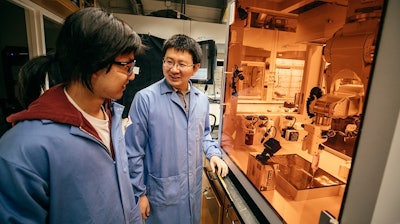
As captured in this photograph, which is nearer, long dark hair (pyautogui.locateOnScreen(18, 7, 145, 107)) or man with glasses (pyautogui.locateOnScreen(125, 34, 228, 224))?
long dark hair (pyautogui.locateOnScreen(18, 7, 145, 107))

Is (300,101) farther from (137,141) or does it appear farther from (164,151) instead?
(137,141)

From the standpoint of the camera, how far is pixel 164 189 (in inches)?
49.6

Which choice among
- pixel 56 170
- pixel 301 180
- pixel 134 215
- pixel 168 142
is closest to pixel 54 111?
pixel 56 170

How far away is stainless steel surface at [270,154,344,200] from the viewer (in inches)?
41.3

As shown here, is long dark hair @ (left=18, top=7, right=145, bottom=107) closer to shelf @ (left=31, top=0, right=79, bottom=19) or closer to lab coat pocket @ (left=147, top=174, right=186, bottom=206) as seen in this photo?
lab coat pocket @ (left=147, top=174, right=186, bottom=206)

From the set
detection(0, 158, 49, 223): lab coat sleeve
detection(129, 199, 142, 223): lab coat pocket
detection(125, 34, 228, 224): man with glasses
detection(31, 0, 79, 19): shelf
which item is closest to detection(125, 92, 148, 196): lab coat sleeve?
detection(125, 34, 228, 224): man with glasses

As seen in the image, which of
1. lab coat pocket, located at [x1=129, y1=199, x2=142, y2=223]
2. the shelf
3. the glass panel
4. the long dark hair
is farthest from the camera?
the shelf

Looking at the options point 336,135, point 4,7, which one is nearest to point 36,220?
point 336,135

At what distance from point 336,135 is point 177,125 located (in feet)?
2.77

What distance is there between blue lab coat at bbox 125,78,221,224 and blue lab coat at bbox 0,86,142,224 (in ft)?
1.35

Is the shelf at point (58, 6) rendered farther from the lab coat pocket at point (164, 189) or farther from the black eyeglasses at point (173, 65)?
the lab coat pocket at point (164, 189)

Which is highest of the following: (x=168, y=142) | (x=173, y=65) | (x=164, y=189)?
(x=173, y=65)

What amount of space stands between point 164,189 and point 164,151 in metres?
0.24

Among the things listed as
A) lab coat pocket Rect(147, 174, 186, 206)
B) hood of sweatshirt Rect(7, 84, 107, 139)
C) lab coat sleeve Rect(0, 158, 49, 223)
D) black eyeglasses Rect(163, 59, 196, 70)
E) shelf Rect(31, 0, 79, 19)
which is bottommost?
lab coat pocket Rect(147, 174, 186, 206)
